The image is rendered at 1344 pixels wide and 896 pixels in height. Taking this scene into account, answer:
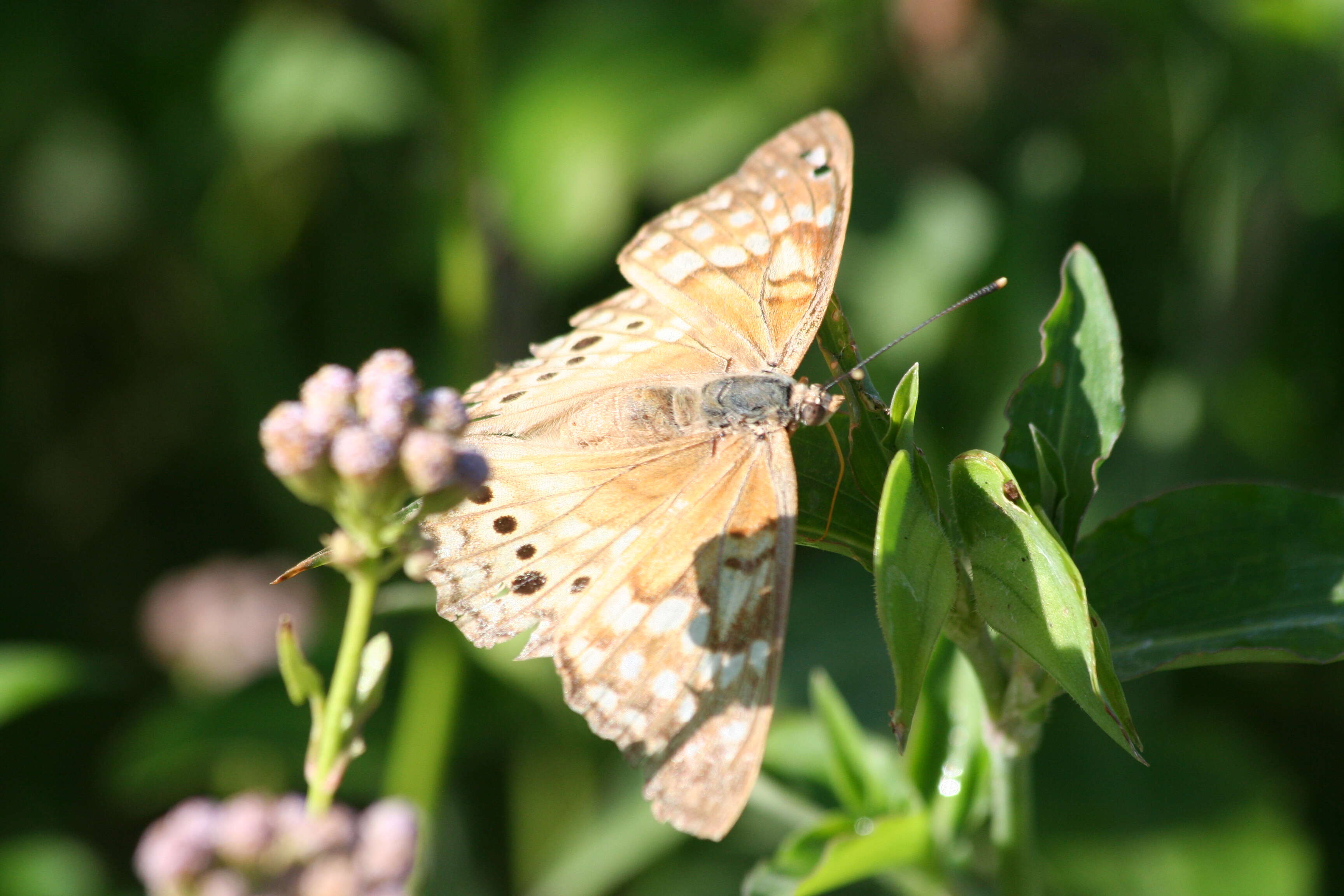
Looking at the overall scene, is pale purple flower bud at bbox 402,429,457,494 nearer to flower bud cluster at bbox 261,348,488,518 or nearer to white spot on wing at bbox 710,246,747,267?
flower bud cluster at bbox 261,348,488,518

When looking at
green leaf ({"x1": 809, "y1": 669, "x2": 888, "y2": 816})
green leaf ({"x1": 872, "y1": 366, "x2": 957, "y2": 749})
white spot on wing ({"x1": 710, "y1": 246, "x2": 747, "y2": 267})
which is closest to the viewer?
green leaf ({"x1": 872, "y1": 366, "x2": 957, "y2": 749})

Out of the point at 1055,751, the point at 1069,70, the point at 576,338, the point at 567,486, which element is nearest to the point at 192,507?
the point at 576,338

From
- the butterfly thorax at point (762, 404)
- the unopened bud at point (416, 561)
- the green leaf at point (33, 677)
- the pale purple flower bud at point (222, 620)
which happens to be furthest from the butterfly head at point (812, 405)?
the pale purple flower bud at point (222, 620)

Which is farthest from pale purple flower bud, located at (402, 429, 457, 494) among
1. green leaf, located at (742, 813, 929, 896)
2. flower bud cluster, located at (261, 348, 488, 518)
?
green leaf, located at (742, 813, 929, 896)

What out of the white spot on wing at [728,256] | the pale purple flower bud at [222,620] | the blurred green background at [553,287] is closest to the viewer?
the white spot on wing at [728,256]

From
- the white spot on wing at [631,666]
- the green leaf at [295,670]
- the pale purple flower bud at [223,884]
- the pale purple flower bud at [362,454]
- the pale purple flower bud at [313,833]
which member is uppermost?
the pale purple flower bud at [362,454]

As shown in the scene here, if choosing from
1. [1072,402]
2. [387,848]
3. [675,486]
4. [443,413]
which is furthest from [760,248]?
[387,848]

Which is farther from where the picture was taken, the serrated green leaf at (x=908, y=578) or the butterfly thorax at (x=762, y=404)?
the butterfly thorax at (x=762, y=404)

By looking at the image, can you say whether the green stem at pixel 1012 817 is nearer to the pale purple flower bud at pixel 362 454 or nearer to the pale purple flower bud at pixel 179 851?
the pale purple flower bud at pixel 362 454
